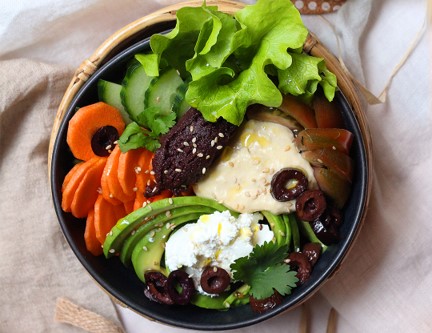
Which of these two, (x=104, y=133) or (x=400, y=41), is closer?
(x=104, y=133)

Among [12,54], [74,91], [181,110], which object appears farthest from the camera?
[12,54]

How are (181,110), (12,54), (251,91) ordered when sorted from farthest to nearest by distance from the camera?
(12,54)
(181,110)
(251,91)

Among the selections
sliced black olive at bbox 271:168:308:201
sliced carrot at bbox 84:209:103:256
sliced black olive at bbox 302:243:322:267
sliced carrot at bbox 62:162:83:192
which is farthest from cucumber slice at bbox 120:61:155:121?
sliced black olive at bbox 302:243:322:267

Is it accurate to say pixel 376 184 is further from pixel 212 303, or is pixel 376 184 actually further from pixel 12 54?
pixel 12 54

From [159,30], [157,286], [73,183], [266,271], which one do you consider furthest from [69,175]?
[266,271]

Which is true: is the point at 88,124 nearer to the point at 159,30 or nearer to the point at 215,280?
the point at 159,30

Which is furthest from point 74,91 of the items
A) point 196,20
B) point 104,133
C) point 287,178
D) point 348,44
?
point 348,44
